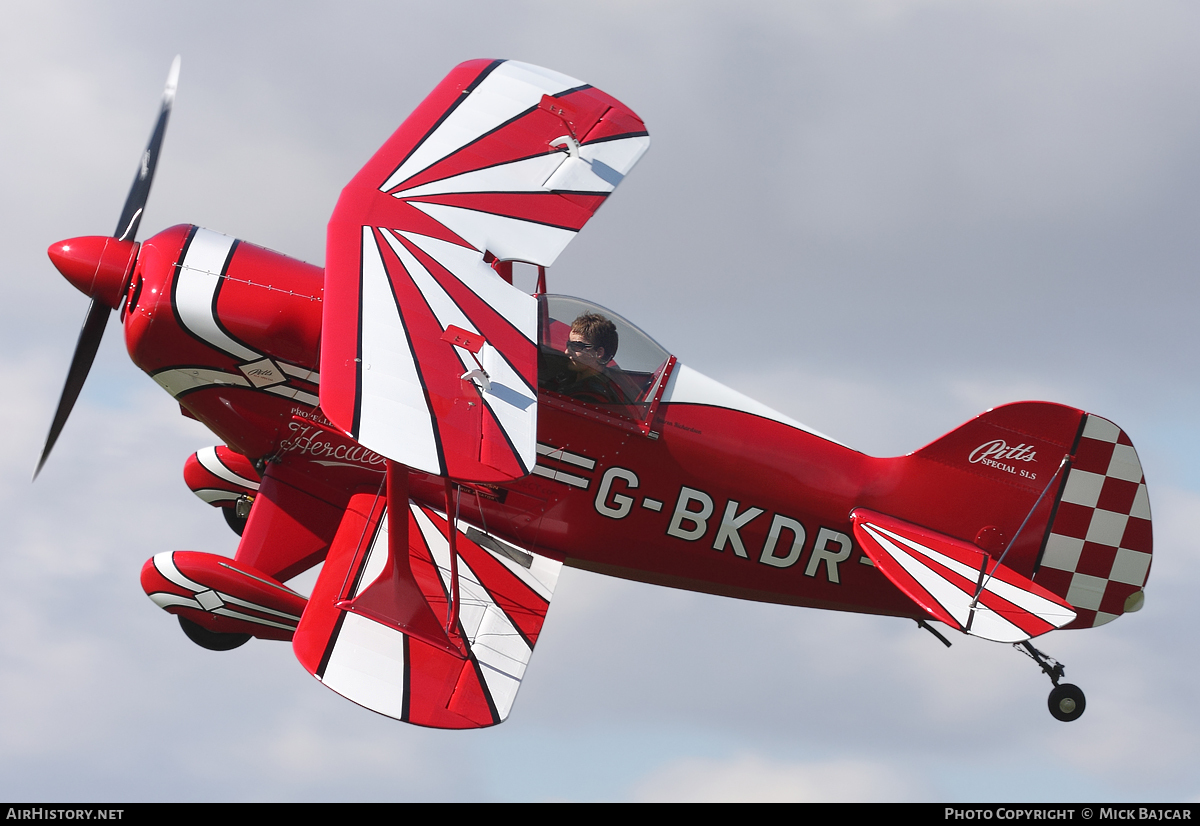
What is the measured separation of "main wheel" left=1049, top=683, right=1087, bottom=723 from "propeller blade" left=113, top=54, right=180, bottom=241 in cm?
744

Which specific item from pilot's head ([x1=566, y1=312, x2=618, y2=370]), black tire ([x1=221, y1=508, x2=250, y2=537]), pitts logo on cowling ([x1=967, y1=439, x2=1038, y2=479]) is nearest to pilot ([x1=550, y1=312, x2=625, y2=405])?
pilot's head ([x1=566, y1=312, x2=618, y2=370])

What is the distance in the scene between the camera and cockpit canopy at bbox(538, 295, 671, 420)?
24.1ft

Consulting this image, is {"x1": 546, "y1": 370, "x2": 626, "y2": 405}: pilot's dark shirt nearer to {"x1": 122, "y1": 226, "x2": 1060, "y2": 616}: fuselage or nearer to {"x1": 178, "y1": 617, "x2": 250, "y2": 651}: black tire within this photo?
{"x1": 122, "y1": 226, "x2": 1060, "y2": 616}: fuselage

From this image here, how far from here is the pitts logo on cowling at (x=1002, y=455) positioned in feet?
25.2

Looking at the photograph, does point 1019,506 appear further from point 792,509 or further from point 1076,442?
point 792,509

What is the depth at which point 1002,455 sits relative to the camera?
7738 millimetres

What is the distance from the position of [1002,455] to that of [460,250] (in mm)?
4114

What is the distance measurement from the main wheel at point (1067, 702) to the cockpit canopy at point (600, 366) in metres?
3.60

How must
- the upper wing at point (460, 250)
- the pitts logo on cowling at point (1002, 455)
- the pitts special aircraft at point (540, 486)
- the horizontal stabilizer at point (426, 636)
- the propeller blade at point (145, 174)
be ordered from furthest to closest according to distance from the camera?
1. the propeller blade at point (145, 174)
2. the pitts logo on cowling at point (1002, 455)
3. the pitts special aircraft at point (540, 486)
4. the horizontal stabilizer at point (426, 636)
5. the upper wing at point (460, 250)

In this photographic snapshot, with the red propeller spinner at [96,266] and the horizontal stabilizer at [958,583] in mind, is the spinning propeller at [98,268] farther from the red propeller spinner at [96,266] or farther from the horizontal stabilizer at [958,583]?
the horizontal stabilizer at [958,583]

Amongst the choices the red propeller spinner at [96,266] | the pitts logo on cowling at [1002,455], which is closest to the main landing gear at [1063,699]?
the pitts logo on cowling at [1002,455]

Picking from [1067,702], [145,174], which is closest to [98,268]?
[145,174]

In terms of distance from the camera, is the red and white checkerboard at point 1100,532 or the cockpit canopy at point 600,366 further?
the red and white checkerboard at point 1100,532

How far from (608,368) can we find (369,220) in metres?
1.89
